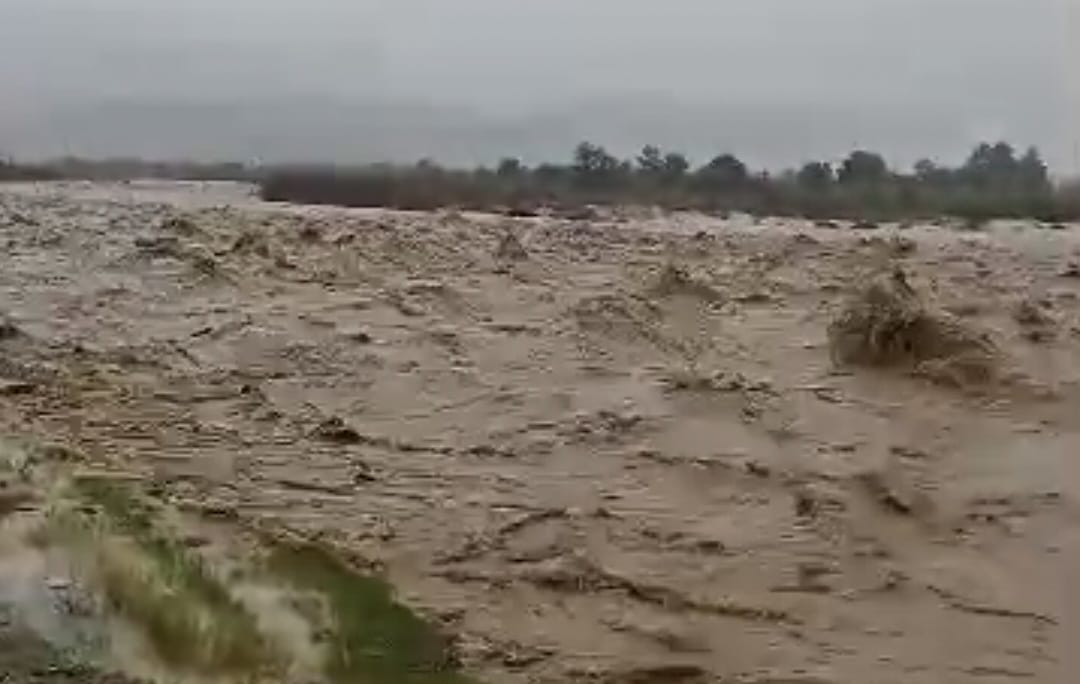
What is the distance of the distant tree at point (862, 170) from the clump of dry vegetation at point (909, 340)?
13.5 metres

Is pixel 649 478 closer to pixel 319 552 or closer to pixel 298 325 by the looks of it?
pixel 319 552

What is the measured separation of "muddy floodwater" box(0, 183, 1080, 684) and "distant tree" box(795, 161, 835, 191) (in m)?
9.93

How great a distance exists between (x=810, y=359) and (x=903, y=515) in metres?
2.63

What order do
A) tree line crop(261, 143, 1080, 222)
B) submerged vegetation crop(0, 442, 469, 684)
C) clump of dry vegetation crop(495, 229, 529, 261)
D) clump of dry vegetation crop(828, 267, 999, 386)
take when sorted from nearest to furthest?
submerged vegetation crop(0, 442, 469, 684) → clump of dry vegetation crop(828, 267, 999, 386) → clump of dry vegetation crop(495, 229, 529, 261) → tree line crop(261, 143, 1080, 222)

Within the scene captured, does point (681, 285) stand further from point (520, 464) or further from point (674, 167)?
point (674, 167)

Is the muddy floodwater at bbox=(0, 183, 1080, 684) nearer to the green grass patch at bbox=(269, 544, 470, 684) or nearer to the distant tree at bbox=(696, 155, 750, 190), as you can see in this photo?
the green grass patch at bbox=(269, 544, 470, 684)

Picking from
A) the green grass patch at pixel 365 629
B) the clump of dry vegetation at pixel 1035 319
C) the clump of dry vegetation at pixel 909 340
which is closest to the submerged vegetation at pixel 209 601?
the green grass patch at pixel 365 629

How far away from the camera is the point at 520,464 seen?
306 inches

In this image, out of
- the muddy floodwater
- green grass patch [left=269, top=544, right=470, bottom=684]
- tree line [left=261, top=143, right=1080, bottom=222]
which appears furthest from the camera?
tree line [left=261, top=143, right=1080, bottom=222]

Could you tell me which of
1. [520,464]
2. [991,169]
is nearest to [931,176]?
[991,169]

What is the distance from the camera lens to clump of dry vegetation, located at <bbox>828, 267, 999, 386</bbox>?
9.39 m

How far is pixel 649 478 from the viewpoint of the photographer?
759cm

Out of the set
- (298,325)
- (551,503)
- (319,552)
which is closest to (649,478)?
(551,503)

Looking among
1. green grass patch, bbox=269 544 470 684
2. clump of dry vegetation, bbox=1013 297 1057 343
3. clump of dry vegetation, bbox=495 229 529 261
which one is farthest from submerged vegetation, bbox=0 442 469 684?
clump of dry vegetation, bbox=495 229 529 261
